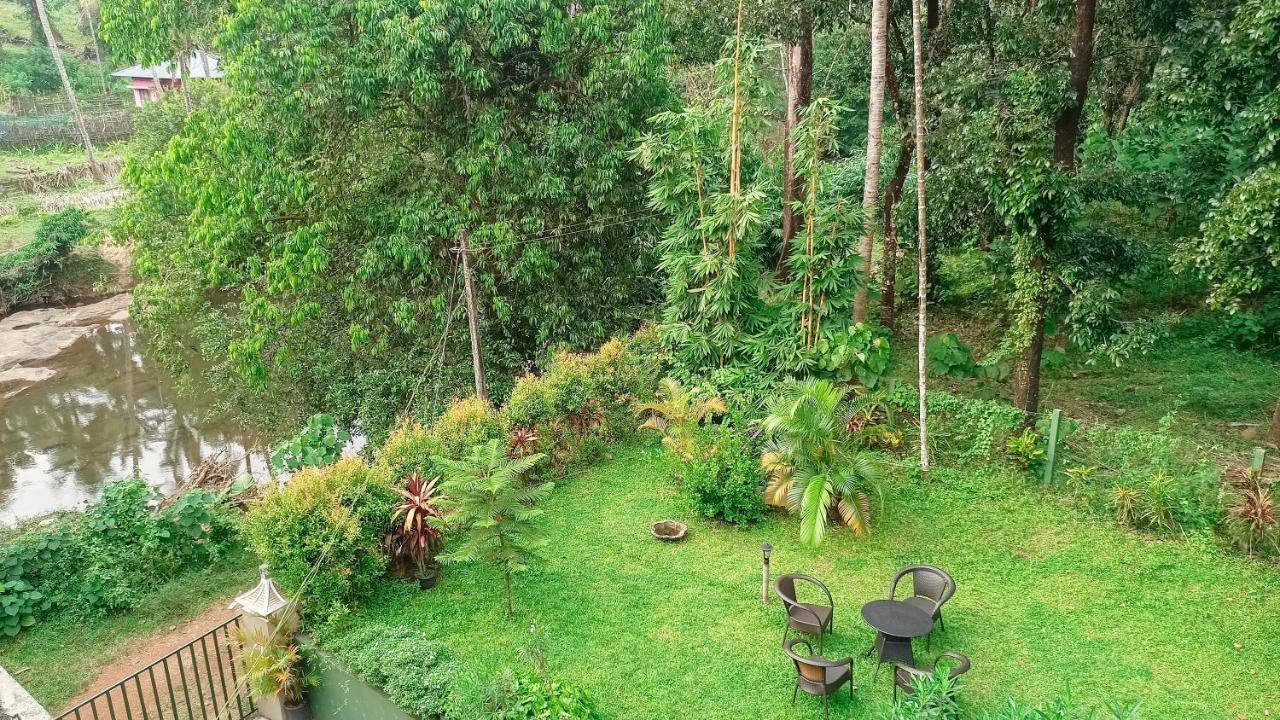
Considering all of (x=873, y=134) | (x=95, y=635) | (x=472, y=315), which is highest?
(x=873, y=134)

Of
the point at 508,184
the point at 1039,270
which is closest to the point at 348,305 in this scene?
the point at 508,184

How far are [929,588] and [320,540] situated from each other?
17.2ft

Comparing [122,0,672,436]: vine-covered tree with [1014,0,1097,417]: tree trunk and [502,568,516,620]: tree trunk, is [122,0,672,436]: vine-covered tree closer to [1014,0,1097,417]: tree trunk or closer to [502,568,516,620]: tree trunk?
[1014,0,1097,417]: tree trunk

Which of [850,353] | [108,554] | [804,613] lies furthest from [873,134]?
[108,554]

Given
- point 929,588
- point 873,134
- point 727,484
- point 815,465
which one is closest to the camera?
point 929,588

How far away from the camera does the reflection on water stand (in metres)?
14.2

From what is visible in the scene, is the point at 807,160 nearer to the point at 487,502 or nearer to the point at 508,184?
the point at 508,184

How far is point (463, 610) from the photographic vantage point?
721 cm

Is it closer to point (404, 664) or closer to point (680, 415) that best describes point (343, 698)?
point (404, 664)

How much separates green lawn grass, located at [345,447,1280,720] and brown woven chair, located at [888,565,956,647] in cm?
33

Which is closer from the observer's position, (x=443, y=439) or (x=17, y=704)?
(x=17, y=704)

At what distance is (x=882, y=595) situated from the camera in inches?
285

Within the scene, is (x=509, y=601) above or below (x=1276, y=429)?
below

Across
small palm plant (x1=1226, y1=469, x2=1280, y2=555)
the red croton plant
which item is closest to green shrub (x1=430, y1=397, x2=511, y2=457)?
the red croton plant
